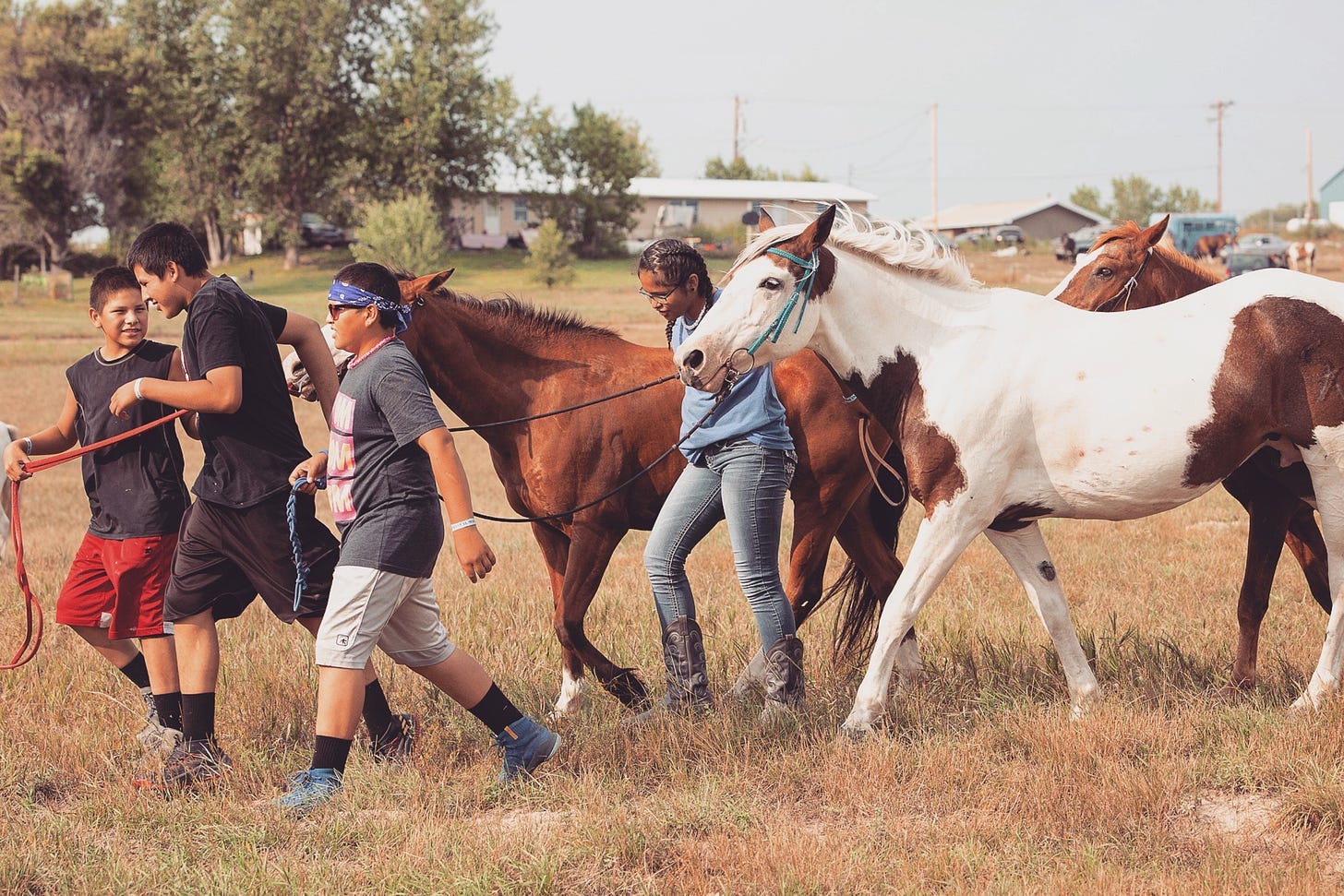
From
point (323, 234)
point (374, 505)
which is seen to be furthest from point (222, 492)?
point (323, 234)

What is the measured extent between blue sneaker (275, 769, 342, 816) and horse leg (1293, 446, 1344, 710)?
12.2 feet

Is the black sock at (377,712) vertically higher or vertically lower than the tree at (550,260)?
lower

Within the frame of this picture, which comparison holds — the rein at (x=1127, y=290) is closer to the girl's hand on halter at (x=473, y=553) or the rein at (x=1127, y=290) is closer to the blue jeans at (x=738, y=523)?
the blue jeans at (x=738, y=523)

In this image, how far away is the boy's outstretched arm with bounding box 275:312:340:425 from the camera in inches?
188

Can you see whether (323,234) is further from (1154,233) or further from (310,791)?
(310,791)

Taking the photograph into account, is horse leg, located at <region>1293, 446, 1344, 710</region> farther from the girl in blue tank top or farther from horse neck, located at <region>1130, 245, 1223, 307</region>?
the girl in blue tank top

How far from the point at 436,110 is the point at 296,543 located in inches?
2326

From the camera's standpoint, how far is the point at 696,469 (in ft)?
16.8

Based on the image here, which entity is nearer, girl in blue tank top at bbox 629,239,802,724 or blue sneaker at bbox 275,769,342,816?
blue sneaker at bbox 275,769,342,816

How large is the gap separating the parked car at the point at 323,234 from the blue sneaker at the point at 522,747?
66.0m

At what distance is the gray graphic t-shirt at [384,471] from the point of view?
4.11 metres

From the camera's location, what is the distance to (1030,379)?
4695mm

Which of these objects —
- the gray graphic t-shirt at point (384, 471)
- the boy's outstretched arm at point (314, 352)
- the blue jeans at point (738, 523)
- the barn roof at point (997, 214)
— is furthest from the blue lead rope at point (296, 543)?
the barn roof at point (997, 214)

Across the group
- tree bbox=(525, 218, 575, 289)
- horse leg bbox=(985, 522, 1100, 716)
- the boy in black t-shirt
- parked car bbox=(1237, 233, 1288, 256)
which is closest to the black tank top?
the boy in black t-shirt
